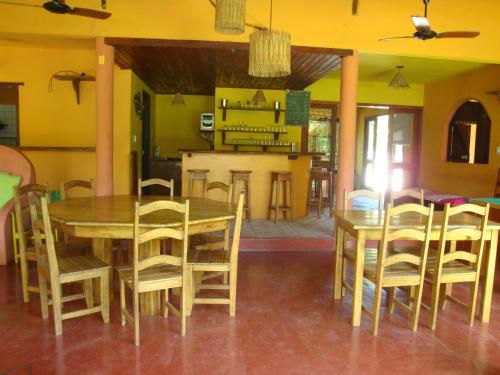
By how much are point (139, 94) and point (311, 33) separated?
3.72m

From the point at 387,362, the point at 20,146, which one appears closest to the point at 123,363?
the point at 387,362

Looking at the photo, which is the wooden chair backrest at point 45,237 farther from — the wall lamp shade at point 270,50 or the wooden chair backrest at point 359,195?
the wooden chair backrest at point 359,195

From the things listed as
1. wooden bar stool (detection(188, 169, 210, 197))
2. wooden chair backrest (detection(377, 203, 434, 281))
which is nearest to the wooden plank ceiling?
wooden bar stool (detection(188, 169, 210, 197))

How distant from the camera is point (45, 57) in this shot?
6.49 meters

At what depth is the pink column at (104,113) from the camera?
16.2 ft

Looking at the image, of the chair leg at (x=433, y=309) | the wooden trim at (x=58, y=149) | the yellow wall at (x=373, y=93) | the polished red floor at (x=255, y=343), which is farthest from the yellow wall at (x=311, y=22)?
the chair leg at (x=433, y=309)

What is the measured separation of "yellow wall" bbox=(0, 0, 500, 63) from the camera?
4840mm

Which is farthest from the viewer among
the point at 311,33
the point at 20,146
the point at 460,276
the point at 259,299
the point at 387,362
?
the point at 20,146

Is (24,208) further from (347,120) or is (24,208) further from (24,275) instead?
(347,120)

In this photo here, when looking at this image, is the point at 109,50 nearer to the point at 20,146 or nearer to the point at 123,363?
the point at 20,146

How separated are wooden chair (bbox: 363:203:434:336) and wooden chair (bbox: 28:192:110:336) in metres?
1.90

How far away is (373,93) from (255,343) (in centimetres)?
732

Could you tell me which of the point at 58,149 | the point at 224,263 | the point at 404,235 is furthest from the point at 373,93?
the point at 224,263

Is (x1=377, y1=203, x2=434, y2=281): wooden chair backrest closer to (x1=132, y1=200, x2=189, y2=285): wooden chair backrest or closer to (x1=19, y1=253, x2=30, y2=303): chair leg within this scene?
(x1=132, y1=200, x2=189, y2=285): wooden chair backrest
